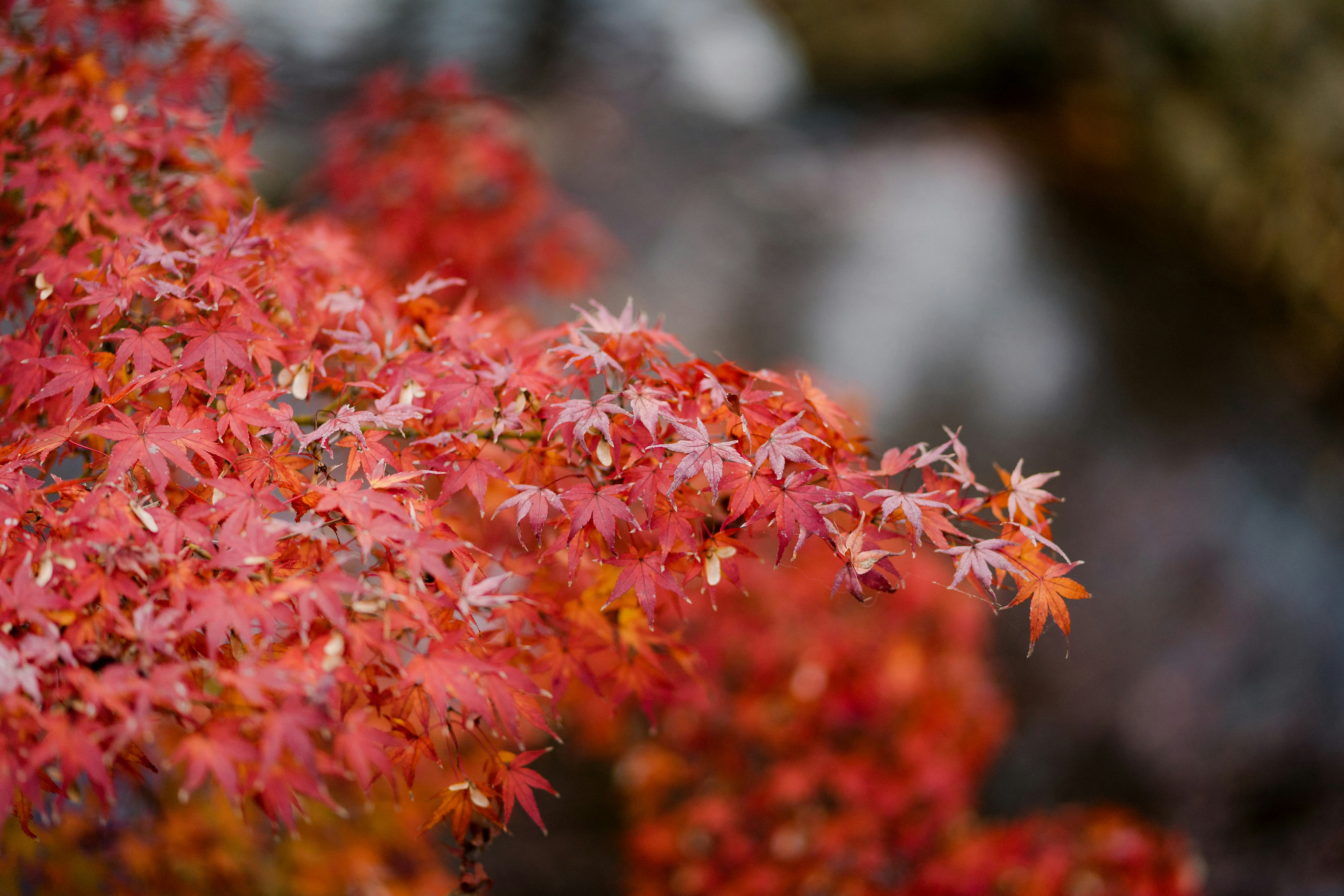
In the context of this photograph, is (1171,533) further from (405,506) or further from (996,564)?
(405,506)

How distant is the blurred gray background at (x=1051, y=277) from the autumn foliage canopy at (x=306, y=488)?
2967 millimetres

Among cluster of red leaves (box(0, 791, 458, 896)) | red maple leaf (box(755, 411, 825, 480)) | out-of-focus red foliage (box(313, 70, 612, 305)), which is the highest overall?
red maple leaf (box(755, 411, 825, 480))

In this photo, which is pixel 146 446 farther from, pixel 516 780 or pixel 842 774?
pixel 842 774

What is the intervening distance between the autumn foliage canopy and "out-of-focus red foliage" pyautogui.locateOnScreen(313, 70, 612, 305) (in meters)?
0.79

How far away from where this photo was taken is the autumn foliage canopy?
1223 millimetres

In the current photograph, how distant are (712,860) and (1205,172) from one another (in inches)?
258

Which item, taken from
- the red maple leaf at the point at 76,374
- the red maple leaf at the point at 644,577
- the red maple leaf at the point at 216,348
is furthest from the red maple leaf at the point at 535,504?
the red maple leaf at the point at 76,374

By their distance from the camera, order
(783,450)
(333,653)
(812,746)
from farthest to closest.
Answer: (812,746) → (783,450) → (333,653)

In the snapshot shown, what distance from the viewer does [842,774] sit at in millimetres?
3289

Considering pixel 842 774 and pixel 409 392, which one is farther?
pixel 842 774

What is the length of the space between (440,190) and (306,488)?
88.5 inches

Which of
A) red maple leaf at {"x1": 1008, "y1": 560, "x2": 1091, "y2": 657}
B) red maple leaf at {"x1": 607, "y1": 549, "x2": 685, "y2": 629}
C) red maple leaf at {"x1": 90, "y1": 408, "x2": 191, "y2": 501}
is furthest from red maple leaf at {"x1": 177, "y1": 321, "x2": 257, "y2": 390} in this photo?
red maple leaf at {"x1": 1008, "y1": 560, "x2": 1091, "y2": 657}

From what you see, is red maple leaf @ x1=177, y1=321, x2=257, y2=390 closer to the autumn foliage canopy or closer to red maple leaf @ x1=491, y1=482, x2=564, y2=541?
the autumn foliage canopy

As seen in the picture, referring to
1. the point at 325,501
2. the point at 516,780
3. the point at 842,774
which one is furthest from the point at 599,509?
the point at 842,774
